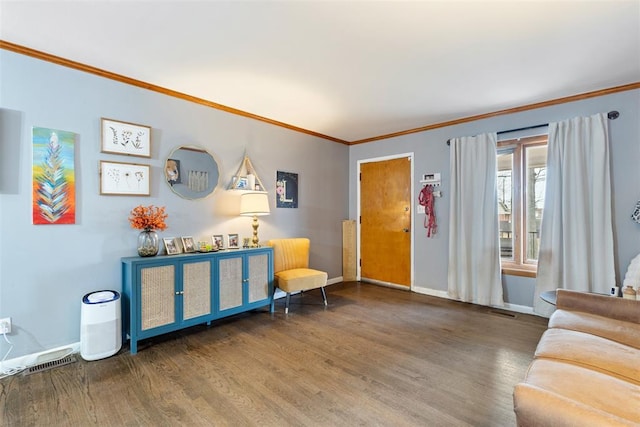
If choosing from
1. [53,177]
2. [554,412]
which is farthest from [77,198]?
[554,412]

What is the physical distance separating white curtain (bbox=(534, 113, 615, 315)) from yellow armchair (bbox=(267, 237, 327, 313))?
2.52 metres

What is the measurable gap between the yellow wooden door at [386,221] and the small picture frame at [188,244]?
2.83m

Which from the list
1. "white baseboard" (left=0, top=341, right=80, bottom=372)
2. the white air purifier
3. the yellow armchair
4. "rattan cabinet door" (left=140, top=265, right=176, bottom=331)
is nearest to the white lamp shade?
the yellow armchair

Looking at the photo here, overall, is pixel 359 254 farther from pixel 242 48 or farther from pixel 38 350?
pixel 38 350

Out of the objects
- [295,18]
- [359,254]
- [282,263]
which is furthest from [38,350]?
[359,254]

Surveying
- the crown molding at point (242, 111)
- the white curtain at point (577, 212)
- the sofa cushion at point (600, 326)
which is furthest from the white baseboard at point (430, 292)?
the crown molding at point (242, 111)

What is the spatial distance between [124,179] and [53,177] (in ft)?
1.60

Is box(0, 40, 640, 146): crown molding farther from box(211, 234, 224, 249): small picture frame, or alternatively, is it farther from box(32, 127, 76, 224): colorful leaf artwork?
box(211, 234, 224, 249): small picture frame

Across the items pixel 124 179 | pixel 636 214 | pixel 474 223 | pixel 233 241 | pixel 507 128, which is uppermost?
pixel 507 128

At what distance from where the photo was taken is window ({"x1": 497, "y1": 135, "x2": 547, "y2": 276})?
3.48m

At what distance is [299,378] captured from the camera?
210 cm

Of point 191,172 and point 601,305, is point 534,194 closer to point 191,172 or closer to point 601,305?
point 601,305

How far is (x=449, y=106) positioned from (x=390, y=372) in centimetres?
A: 292

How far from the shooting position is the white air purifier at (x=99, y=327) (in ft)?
7.50
